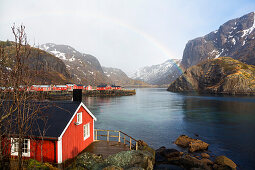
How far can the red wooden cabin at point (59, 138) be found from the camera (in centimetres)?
1459

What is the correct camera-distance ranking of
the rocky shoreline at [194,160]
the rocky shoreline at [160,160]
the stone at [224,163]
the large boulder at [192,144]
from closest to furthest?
the rocky shoreline at [160,160] < the stone at [224,163] < the rocky shoreline at [194,160] < the large boulder at [192,144]

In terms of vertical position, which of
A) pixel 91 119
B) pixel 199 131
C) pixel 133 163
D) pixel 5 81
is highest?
pixel 5 81

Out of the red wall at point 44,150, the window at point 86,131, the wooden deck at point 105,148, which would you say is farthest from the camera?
the window at point 86,131

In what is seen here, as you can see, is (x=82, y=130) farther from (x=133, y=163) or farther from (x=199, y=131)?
(x=199, y=131)

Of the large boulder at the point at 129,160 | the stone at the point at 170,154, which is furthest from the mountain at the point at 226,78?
the large boulder at the point at 129,160

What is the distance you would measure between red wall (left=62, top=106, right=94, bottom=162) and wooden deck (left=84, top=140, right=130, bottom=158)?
85 centimetres

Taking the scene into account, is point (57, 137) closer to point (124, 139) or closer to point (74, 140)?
point (74, 140)

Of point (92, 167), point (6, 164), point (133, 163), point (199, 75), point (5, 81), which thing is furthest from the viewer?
point (199, 75)

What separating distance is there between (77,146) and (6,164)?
20.4 ft

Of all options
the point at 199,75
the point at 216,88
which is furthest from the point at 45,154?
the point at 199,75

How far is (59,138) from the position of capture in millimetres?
14211

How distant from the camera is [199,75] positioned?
199625 millimetres

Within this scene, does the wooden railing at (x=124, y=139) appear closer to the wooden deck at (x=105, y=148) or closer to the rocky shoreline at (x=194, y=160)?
the wooden deck at (x=105, y=148)

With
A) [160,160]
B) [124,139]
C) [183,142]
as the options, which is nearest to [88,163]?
[124,139]
